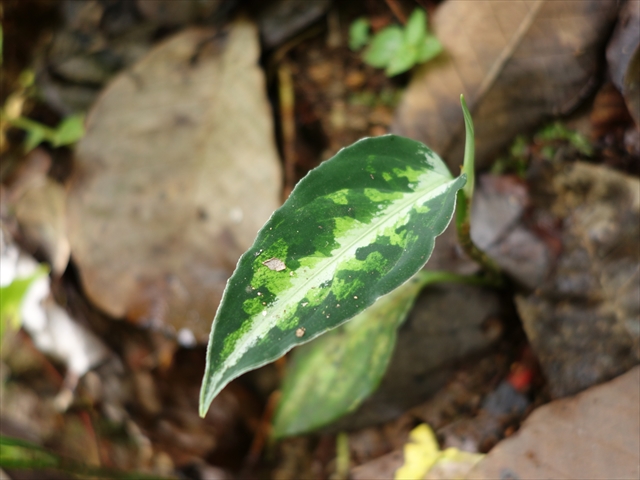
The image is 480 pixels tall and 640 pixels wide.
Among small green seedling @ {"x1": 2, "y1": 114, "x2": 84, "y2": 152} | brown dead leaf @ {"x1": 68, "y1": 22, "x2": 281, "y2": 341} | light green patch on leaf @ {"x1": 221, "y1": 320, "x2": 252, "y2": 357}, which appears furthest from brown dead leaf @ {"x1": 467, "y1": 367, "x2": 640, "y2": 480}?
small green seedling @ {"x1": 2, "y1": 114, "x2": 84, "y2": 152}

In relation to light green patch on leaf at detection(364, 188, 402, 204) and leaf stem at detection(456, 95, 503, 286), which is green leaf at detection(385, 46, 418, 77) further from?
light green patch on leaf at detection(364, 188, 402, 204)

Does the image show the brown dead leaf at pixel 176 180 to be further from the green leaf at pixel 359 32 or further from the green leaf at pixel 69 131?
the green leaf at pixel 359 32

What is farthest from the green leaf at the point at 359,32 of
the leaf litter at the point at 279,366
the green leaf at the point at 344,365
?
the green leaf at the point at 344,365

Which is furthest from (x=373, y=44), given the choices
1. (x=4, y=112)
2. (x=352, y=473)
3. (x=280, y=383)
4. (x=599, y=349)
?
(x=4, y=112)

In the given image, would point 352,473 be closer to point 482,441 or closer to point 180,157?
point 482,441

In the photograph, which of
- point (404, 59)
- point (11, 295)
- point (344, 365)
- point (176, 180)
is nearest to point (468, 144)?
point (404, 59)
